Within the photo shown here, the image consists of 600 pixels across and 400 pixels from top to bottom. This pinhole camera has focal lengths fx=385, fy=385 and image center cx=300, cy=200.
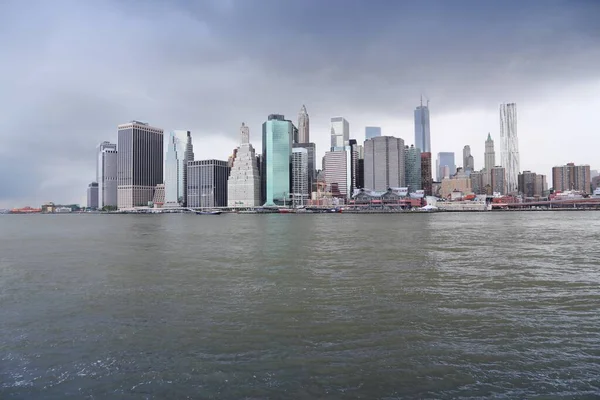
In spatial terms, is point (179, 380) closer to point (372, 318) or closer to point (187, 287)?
point (372, 318)

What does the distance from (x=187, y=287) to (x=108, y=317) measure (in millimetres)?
5726

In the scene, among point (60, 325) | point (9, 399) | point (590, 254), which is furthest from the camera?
point (590, 254)

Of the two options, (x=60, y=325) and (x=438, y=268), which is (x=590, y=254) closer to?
(x=438, y=268)

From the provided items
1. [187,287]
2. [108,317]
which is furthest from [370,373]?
[187,287]

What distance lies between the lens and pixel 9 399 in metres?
9.09

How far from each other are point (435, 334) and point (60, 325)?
14038mm

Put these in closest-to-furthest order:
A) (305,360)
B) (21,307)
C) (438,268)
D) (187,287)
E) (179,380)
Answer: (179,380) → (305,360) → (21,307) → (187,287) → (438,268)

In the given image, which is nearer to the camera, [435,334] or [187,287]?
[435,334]

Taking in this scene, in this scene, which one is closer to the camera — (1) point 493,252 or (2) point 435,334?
(2) point 435,334

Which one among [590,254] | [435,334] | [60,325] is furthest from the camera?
[590,254]

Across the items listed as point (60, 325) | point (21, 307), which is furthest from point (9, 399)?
point (21, 307)

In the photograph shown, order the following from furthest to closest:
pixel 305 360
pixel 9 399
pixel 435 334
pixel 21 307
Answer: pixel 21 307
pixel 435 334
pixel 305 360
pixel 9 399

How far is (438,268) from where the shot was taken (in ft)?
88.3

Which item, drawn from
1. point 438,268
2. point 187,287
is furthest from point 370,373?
point 438,268
